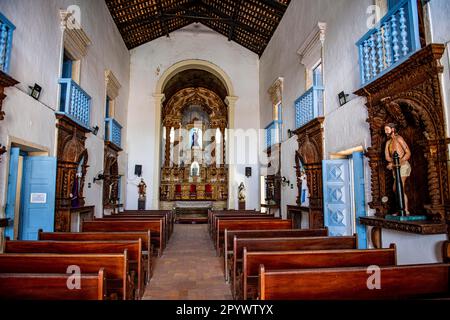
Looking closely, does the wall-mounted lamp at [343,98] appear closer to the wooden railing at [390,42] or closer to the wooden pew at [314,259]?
the wooden railing at [390,42]

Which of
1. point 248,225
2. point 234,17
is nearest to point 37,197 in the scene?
point 248,225

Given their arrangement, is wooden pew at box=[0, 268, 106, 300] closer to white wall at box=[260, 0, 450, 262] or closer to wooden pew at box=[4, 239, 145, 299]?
wooden pew at box=[4, 239, 145, 299]

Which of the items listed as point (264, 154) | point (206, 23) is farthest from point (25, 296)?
point (206, 23)

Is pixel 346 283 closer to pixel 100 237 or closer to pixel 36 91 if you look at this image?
pixel 100 237

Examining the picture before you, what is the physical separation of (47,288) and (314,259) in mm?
2302

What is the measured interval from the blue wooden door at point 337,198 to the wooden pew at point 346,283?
3.54 m

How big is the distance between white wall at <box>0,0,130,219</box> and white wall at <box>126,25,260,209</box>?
3.47 m

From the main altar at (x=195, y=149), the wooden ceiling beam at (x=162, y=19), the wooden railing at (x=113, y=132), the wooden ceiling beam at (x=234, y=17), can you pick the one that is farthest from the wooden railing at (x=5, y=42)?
the main altar at (x=195, y=149)

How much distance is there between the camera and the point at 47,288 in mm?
2156

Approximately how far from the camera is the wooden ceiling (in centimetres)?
1026

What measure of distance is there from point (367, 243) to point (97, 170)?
714 centimetres

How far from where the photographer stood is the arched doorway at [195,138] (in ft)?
47.1

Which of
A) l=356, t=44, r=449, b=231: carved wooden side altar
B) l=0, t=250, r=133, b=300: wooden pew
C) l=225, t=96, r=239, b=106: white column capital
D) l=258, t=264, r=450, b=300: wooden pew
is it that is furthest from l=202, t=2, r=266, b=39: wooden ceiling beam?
l=258, t=264, r=450, b=300: wooden pew

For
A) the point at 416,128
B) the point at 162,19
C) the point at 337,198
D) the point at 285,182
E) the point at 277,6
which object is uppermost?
Result: the point at 162,19
